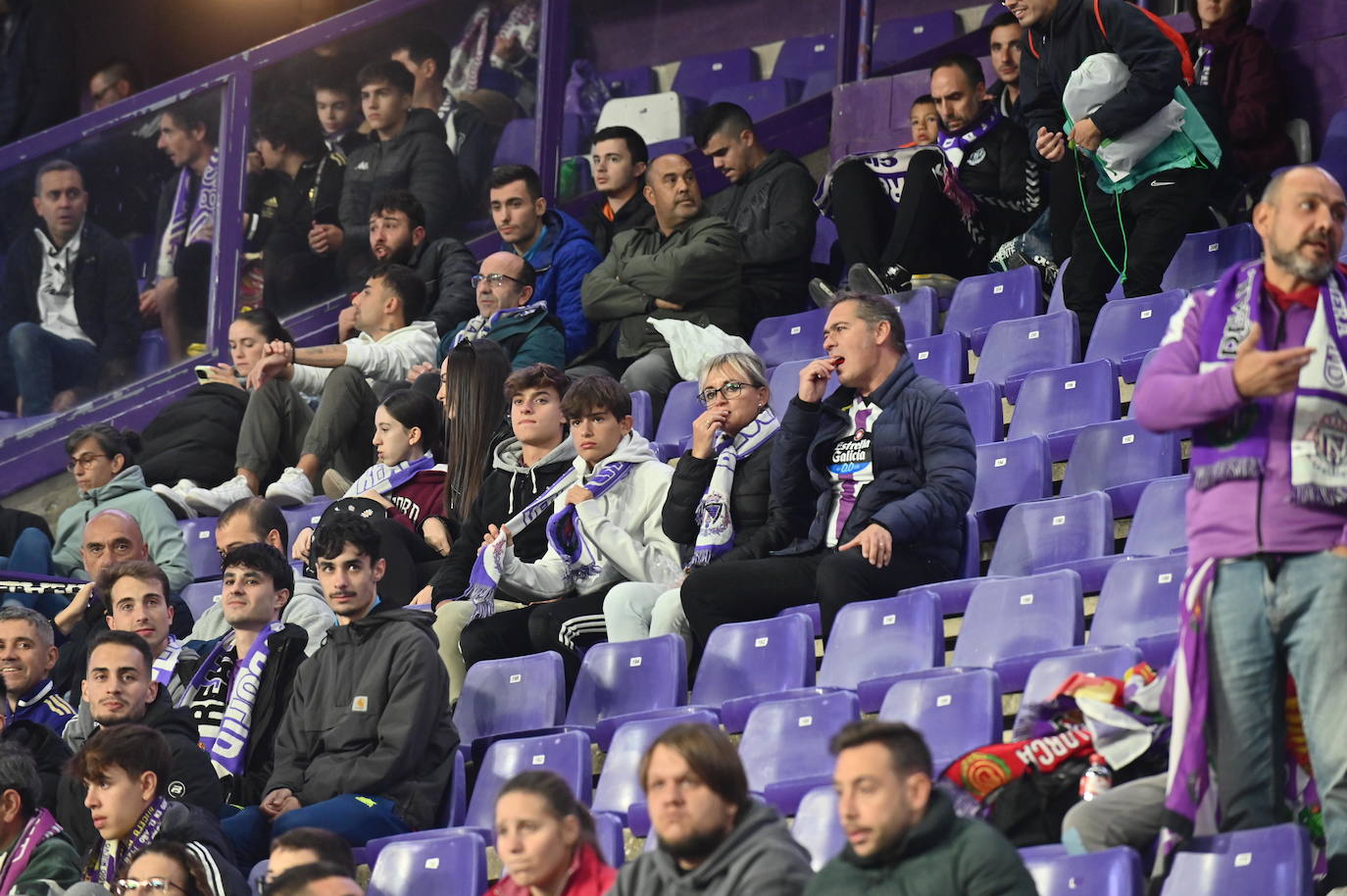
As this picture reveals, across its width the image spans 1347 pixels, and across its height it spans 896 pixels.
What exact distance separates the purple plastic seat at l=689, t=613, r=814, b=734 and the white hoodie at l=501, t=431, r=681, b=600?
0.53 m

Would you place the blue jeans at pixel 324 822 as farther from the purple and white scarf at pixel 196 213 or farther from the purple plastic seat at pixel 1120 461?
the purple and white scarf at pixel 196 213

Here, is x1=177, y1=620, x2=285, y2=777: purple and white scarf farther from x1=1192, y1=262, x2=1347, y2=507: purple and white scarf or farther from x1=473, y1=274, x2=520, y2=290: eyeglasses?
x1=1192, y1=262, x2=1347, y2=507: purple and white scarf

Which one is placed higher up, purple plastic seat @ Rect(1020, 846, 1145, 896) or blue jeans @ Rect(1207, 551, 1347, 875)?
blue jeans @ Rect(1207, 551, 1347, 875)

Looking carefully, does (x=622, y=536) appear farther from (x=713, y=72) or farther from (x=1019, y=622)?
(x=713, y=72)

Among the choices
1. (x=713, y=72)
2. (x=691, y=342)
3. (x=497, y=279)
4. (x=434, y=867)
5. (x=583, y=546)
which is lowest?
(x=434, y=867)

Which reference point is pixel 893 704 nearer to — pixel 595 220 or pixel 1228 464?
pixel 1228 464

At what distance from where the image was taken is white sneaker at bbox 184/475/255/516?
25.6ft

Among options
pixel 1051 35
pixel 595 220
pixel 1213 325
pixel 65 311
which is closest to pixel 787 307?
pixel 595 220

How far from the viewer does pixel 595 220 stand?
28.2ft

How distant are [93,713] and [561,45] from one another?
4306 mm

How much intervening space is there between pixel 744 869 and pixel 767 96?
611 centimetres

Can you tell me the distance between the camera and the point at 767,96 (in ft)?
30.5

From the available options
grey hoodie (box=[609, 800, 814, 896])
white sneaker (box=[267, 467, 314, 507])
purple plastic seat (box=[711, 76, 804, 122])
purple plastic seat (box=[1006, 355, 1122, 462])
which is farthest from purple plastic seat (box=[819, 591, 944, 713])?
purple plastic seat (box=[711, 76, 804, 122])

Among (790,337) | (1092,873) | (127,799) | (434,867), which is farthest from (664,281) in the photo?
(1092,873)
